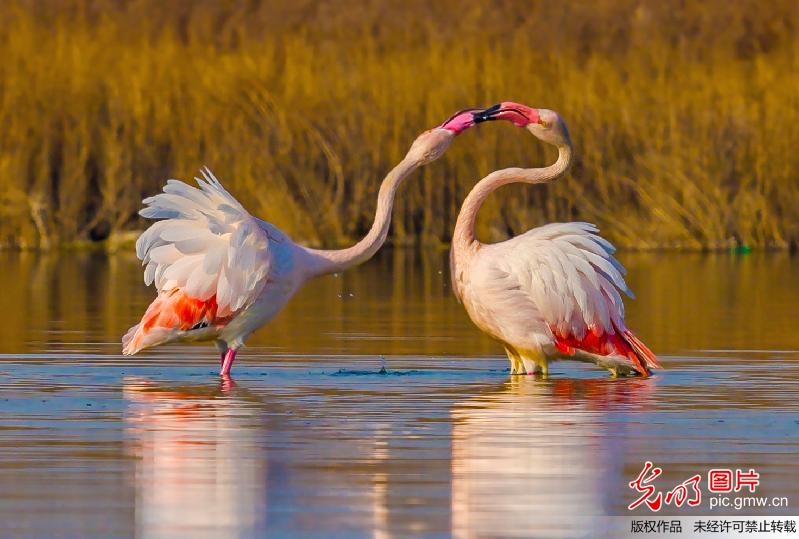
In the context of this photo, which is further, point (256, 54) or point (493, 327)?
point (256, 54)

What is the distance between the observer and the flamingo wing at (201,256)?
11.9 m

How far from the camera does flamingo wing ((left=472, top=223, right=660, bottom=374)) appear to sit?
12336 millimetres

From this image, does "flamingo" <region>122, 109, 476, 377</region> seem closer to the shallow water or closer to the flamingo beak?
the shallow water

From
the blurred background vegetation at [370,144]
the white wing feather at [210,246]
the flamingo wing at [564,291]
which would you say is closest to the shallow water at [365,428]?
the flamingo wing at [564,291]

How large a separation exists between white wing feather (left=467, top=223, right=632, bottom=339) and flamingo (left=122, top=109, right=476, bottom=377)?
3.50 feet

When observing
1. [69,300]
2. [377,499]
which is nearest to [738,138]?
[69,300]

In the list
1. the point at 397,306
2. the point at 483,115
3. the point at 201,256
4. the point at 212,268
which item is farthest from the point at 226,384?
the point at 397,306

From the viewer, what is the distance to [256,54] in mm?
30281

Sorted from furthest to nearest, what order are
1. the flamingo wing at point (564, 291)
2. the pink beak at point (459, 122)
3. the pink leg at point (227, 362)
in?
1. the pink beak at point (459, 122)
2. the flamingo wing at point (564, 291)
3. the pink leg at point (227, 362)

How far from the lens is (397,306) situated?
60.1ft

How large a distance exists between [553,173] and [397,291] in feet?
23.0

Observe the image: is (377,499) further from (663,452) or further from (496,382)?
(496,382)

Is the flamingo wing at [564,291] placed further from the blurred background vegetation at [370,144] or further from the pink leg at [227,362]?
the blurred background vegetation at [370,144]

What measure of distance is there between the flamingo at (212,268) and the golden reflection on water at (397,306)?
157 cm
